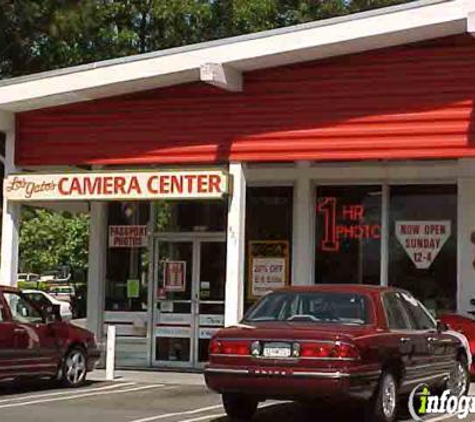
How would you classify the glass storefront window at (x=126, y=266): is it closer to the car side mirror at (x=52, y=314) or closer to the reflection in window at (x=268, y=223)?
the reflection in window at (x=268, y=223)

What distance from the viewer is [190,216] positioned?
18031mm

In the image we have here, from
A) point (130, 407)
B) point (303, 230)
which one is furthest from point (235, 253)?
point (130, 407)

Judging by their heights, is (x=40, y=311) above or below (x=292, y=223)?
below

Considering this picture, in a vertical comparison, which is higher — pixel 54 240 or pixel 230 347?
pixel 54 240

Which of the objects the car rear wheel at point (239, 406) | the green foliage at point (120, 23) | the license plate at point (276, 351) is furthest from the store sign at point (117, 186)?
the green foliage at point (120, 23)

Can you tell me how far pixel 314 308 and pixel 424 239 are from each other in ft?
21.5

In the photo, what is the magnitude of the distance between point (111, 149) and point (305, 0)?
13377 millimetres

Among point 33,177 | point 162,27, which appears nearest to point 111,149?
point 33,177

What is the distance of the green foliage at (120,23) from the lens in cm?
2172

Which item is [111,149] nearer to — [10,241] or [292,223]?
[10,241]

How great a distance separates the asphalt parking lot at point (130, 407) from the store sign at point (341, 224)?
4088 mm

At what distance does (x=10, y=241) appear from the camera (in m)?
16.5

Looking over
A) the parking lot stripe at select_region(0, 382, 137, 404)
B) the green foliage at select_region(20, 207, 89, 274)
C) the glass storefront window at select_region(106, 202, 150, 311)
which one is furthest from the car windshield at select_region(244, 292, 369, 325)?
the green foliage at select_region(20, 207, 89, 274)

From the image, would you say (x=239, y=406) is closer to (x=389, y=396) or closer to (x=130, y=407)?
(x=389, y=396)
